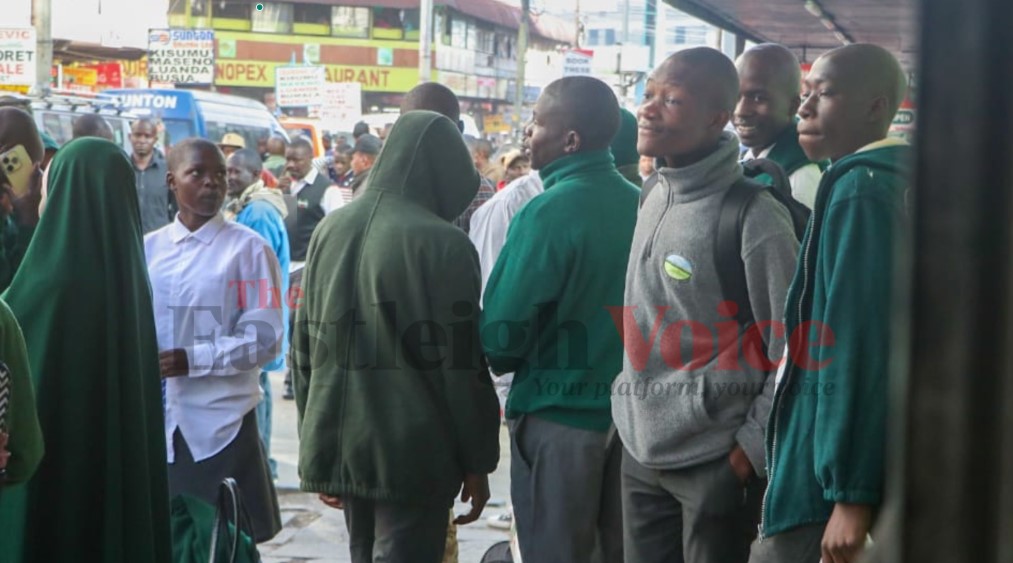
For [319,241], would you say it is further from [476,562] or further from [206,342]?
[476,562]

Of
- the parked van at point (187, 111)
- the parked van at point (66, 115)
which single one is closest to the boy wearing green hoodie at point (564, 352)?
the parked van at point (66, 115)

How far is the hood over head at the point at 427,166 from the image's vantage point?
4477 mm

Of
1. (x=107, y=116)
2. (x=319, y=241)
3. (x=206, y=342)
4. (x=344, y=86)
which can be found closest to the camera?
(x=319, y=241)

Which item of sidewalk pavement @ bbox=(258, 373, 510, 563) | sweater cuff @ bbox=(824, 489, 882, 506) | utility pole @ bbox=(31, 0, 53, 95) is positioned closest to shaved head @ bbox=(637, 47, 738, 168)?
sweater cuff @ bbox=(824, 489, 882, 506)

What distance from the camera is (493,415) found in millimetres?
4445

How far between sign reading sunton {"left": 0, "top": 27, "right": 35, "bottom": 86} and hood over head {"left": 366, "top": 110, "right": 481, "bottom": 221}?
14.7 m

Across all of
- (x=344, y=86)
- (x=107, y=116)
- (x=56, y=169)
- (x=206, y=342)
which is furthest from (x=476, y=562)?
(x=344, y=86)

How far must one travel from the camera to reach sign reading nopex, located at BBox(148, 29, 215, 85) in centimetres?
2905

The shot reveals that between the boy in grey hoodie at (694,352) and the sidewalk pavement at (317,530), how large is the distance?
197 centimetres

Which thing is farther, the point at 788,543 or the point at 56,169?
A: the point at 56,169

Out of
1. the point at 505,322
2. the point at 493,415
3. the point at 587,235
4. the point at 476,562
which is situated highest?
the point at 587,235

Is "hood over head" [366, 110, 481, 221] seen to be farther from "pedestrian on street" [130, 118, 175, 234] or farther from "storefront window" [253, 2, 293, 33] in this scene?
"storefront window" [253, 2, 293, 33]

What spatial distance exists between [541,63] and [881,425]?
76746mm

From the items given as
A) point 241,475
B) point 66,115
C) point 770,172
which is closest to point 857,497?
point 770,172
